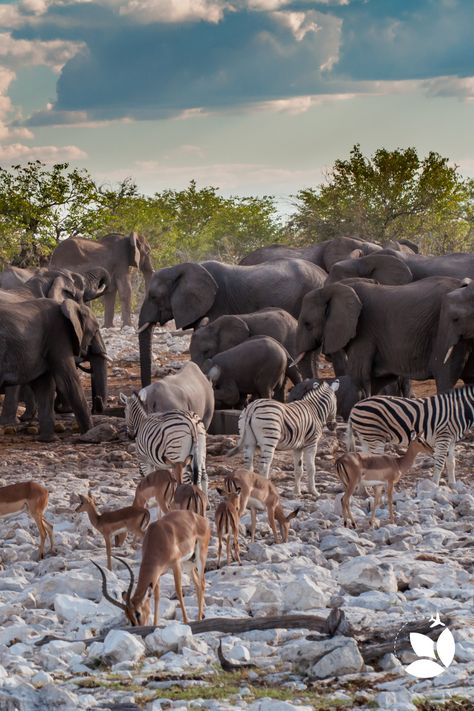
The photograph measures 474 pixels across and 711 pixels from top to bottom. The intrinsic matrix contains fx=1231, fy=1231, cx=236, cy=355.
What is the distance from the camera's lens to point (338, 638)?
22.0ft

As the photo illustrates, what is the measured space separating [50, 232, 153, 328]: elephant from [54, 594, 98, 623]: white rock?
23.8m

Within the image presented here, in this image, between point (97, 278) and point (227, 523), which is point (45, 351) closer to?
point (227, 523)

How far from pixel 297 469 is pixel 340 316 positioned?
5.52 m

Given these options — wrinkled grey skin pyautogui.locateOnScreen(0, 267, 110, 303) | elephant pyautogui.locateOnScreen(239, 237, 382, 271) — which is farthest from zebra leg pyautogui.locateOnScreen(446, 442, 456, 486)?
elephant pyautogui.locateOnScreen(239, 237, 382, 271)

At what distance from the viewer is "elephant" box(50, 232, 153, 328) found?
31281 mm

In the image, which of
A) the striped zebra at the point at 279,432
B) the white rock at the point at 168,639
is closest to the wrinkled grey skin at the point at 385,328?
the striped zebra at the point at 279,432

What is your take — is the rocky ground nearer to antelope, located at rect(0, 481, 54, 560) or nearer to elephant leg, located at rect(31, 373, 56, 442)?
antelope, located at rect(0, 481, 54, 560)

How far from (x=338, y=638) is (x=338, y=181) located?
35.0 metres

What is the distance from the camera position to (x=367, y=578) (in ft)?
26.6

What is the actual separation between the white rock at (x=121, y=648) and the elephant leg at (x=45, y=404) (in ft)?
31.4

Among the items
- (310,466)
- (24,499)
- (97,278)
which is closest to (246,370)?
(310,466)

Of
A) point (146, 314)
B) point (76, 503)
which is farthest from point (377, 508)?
point (146, 314)

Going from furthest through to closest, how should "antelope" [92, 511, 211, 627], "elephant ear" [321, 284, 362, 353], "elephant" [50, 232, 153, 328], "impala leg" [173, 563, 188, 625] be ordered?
"elephant" [50, 232, 153, 328], "elephant ear" [321, 284, 362, 353], "impala leg" [173, 563, 188, 625], "antelope" [92, 511, 211, 627]

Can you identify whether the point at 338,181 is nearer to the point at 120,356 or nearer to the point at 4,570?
the point at 120,356
